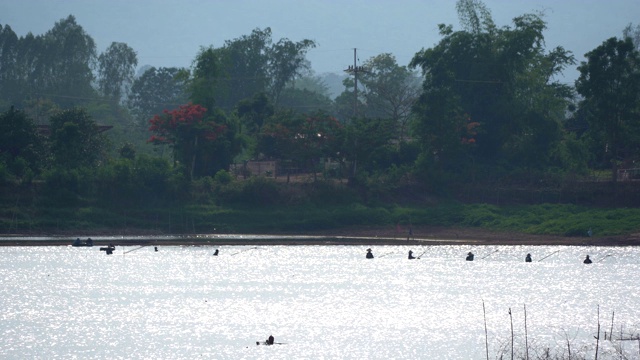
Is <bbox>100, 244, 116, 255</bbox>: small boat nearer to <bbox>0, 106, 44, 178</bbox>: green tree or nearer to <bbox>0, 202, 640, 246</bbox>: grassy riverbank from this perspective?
<bbox>0, 202, 640, 246</bbox>: grassy riverbank

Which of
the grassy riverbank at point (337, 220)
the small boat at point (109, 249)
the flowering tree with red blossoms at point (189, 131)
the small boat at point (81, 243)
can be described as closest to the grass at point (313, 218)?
the grassy riverbank at point (337, 220)

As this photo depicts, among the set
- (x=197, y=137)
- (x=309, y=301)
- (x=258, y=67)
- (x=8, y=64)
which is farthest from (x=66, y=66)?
(x=309, y=301)

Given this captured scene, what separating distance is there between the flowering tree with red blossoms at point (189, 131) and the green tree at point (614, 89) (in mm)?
33341

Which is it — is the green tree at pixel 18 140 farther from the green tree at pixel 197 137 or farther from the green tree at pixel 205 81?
the green tree at pixel 205 81

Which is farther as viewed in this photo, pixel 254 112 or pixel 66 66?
pixel 66 66

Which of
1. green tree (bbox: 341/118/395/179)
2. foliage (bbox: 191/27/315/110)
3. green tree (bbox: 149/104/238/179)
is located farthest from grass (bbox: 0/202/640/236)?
foliage (bbox: 191/27/315/110)

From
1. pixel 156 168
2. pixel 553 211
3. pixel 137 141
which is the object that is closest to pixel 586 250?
pixel 553 211

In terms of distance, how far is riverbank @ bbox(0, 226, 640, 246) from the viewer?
76.2 metres

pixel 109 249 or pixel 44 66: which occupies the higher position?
pixel 44 66

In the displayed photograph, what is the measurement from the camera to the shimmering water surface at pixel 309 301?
39.5 metres

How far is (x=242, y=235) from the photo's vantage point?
83.1 m

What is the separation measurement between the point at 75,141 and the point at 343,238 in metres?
26.6

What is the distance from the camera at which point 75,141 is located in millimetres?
88938

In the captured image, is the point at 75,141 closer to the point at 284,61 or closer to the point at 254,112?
the point at 254,112
